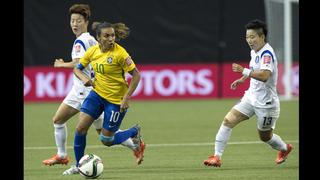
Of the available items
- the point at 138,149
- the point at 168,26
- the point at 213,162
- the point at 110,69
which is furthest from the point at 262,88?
the point at 168,26

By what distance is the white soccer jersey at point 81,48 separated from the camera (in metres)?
11.8

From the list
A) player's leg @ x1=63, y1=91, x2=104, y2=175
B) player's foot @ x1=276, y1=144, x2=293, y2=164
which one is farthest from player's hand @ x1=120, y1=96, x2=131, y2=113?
player's foot @ x1=276, y1=144, x2=293, y2=164

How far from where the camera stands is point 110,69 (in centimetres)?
1123

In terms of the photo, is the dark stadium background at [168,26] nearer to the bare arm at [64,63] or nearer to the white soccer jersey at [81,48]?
the white soccer jersey at [81,48]

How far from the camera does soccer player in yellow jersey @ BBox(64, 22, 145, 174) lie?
11102 millimetres

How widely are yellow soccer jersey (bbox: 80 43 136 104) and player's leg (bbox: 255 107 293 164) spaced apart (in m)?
1.88

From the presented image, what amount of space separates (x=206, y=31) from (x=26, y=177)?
53.3 ft

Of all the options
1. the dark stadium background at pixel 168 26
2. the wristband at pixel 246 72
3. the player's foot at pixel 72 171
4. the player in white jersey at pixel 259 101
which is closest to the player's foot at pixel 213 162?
the player in white jersey at pixel 259 101

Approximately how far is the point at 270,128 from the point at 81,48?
108 inches

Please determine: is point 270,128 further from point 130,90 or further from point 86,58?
point 86,58

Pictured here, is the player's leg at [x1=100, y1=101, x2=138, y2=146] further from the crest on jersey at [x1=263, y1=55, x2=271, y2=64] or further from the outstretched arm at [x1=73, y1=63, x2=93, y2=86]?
the crest on jersey at [x1=263, y1=55, x2=271, y2=64]
